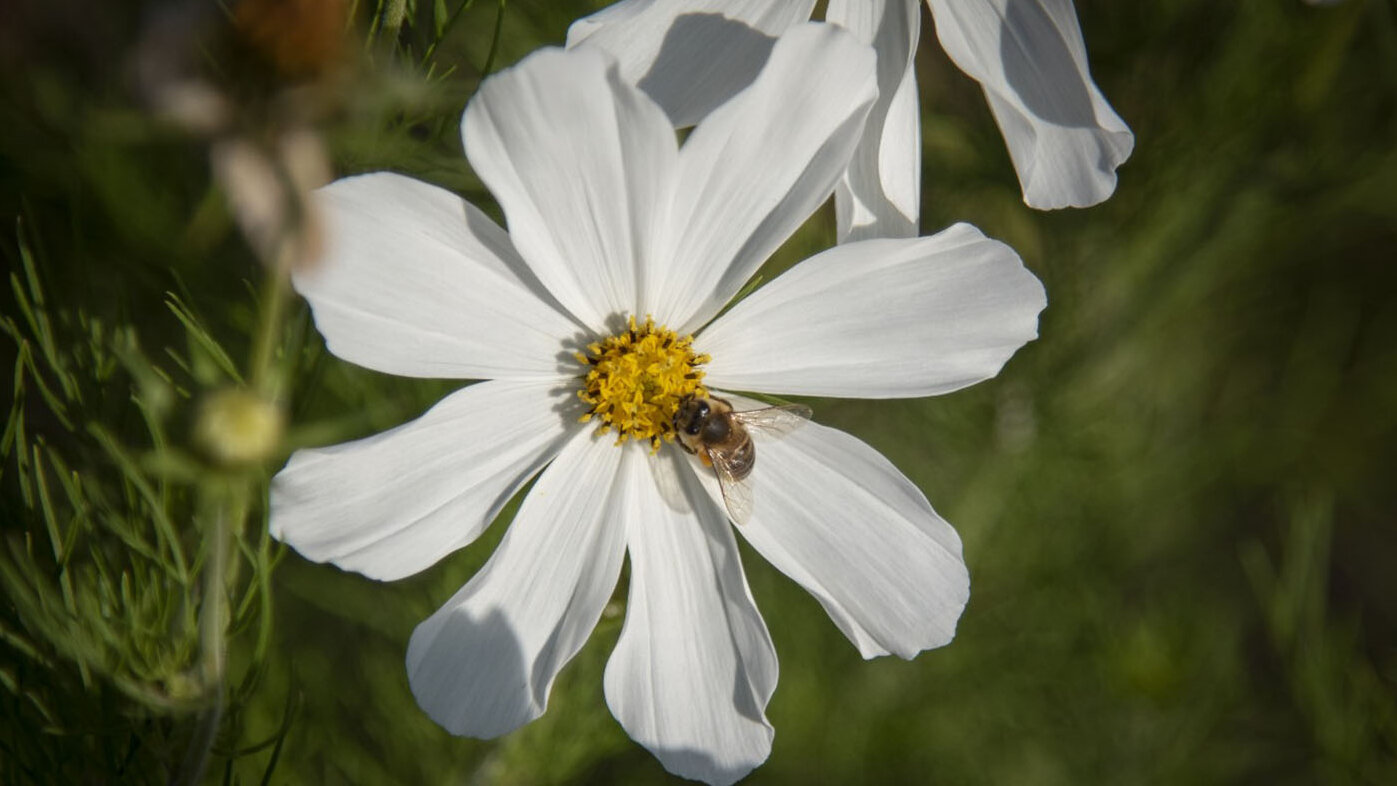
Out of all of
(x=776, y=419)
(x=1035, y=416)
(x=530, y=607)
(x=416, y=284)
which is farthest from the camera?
(x=1035, y=416)

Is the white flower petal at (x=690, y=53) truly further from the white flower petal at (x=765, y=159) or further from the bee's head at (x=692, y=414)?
the bee's head at (x=692, y=414)

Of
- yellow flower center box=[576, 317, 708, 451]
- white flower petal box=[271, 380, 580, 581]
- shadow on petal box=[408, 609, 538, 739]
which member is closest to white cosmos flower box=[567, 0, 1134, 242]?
yellow flower center box=[576, 317, 708, 451]

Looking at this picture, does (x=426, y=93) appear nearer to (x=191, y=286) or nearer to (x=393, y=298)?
(x=393, y=298)

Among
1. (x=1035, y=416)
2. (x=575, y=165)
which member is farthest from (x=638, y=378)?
(x=1035, y=416)

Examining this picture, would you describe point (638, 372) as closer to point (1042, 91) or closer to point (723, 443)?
point (723, 443)

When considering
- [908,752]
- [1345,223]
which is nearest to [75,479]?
[908,752]
